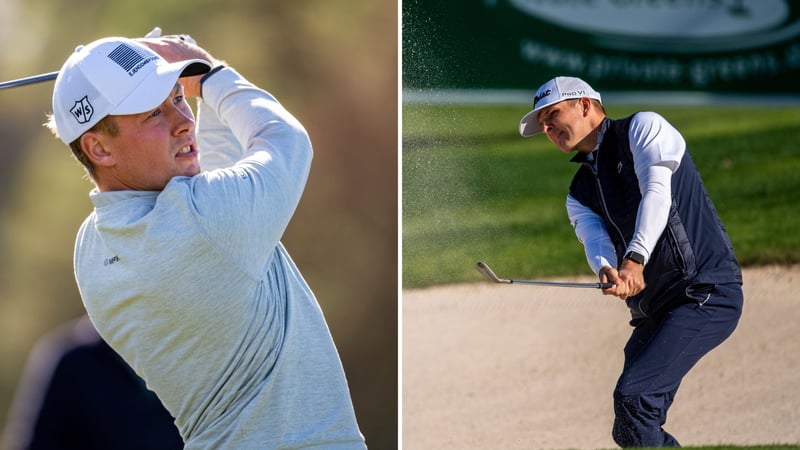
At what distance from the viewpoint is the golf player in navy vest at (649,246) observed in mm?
4246

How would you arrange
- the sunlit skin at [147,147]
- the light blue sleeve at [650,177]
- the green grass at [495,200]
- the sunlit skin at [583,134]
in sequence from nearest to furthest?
the sunlit skin at [147,147] < the light blue sleeve at [650,177] < the sunlit skin at [583,134] < the green grass at [495,200]

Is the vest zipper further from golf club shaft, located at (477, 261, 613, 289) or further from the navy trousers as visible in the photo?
the navy trousers

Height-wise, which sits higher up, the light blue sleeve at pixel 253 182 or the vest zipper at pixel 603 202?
the light blue sleeve at pixel 253 182

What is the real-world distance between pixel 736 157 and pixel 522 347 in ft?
4.35

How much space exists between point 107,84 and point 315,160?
4.66m

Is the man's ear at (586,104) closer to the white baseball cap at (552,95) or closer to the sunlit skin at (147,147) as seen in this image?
the white baseball cap at (552,95)

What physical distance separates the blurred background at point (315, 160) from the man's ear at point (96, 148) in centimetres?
445

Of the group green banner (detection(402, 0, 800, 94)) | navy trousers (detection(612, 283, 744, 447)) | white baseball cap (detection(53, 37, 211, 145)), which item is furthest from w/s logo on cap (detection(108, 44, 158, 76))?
green banner (detection(402, 0, 800, 94))

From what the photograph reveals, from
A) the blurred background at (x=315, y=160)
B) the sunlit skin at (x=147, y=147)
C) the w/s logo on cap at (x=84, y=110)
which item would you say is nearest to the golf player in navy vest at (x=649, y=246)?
the sunlit skin at (x=147, y=147)

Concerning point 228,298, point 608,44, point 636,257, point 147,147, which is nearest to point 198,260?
point 228,298

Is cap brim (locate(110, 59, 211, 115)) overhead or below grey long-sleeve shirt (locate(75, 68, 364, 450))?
overhead

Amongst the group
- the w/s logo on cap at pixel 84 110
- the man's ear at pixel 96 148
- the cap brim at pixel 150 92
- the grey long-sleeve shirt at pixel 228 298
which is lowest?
the grey long-sleeve shirt at pixel 228 298

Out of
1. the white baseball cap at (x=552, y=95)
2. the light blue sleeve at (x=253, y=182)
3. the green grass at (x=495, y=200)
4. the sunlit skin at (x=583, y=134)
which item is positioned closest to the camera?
the light blue sleeve at (x=253, y=182)

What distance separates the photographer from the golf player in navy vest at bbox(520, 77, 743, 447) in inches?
167
